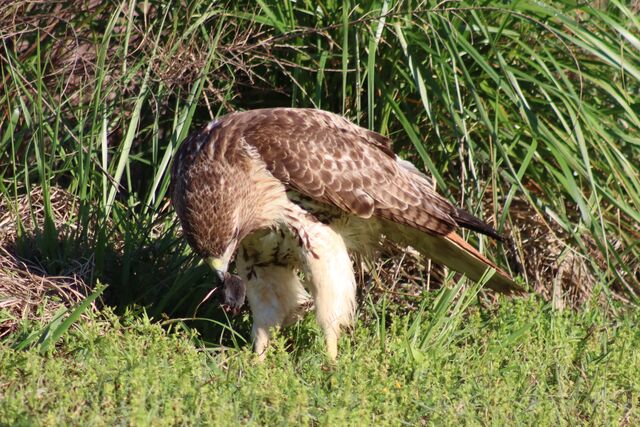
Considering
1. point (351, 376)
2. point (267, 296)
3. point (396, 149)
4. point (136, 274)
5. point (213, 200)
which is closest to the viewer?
point (351, 376)

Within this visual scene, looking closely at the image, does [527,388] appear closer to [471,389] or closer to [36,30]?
[471,389]

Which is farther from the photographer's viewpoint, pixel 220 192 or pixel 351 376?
pixel 220 192

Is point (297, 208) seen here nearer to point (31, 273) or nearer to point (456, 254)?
point (456, 254)

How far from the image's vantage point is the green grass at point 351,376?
149 inches

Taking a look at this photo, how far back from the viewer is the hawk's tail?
530cm

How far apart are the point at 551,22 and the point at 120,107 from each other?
2514 millimetres

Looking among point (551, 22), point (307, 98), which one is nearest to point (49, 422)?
point (307, 98)

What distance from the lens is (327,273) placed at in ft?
16.1

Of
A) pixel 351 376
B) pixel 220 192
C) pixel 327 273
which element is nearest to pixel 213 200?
pixel 220 192

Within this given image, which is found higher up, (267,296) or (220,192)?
(220,192)

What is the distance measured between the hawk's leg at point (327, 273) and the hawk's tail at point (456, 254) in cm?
49

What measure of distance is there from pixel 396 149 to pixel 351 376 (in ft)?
7.35

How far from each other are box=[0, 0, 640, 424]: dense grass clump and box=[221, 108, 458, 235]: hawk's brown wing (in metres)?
0.44

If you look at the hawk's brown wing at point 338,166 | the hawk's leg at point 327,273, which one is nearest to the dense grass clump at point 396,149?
the hawk's leg at point 327,273
